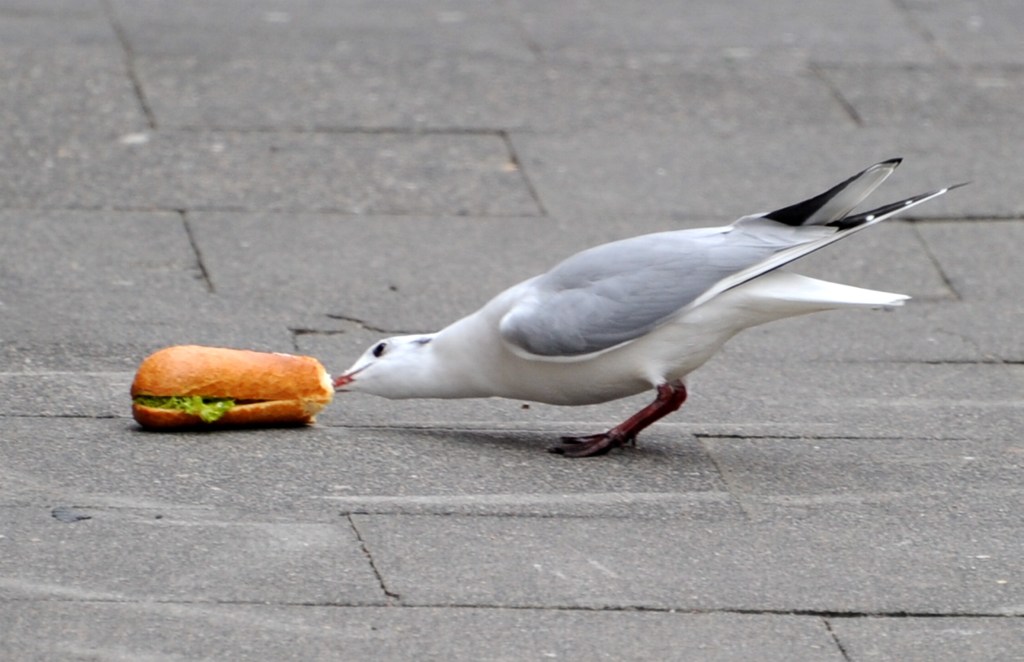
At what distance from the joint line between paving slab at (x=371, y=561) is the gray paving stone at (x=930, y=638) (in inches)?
42.8

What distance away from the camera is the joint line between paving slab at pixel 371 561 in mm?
4160

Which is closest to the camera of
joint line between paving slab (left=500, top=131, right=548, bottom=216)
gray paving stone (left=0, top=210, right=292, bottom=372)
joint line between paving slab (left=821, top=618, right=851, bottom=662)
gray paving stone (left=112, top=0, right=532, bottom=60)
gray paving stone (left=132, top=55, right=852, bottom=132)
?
joint line between paving slab (left=821, top=618, right=851, bottom=662)

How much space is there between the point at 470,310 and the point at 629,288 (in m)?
1.62

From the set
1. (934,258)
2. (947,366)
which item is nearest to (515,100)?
(934,258)

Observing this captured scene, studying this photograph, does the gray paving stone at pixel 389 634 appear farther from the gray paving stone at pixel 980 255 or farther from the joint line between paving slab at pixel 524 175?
the joint line between paving slab at pixel 524 175

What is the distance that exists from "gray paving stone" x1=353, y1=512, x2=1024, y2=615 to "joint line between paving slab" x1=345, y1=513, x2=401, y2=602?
1cm

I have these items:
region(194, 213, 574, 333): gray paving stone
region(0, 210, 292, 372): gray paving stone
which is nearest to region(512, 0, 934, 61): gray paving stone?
region(194, 213, 574, 333): gray paving stone

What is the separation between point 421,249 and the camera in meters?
7.11

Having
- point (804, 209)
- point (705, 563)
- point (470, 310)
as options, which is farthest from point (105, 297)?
point (705, 563)

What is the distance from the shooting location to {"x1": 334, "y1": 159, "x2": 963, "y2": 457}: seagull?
4852mm

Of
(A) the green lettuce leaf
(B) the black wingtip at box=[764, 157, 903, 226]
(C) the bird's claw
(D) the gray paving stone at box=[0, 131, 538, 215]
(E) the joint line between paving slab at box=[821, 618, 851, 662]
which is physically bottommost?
(D) the gray paving stone at box=[0, 131, 538, 215]

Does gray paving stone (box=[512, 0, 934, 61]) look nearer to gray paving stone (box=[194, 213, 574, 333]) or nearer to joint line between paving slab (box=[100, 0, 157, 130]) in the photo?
joint line between paving slab (box=[100, 0, 157, 130])

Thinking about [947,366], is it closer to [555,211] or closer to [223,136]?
[555,211]

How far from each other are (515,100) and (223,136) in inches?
63.6
